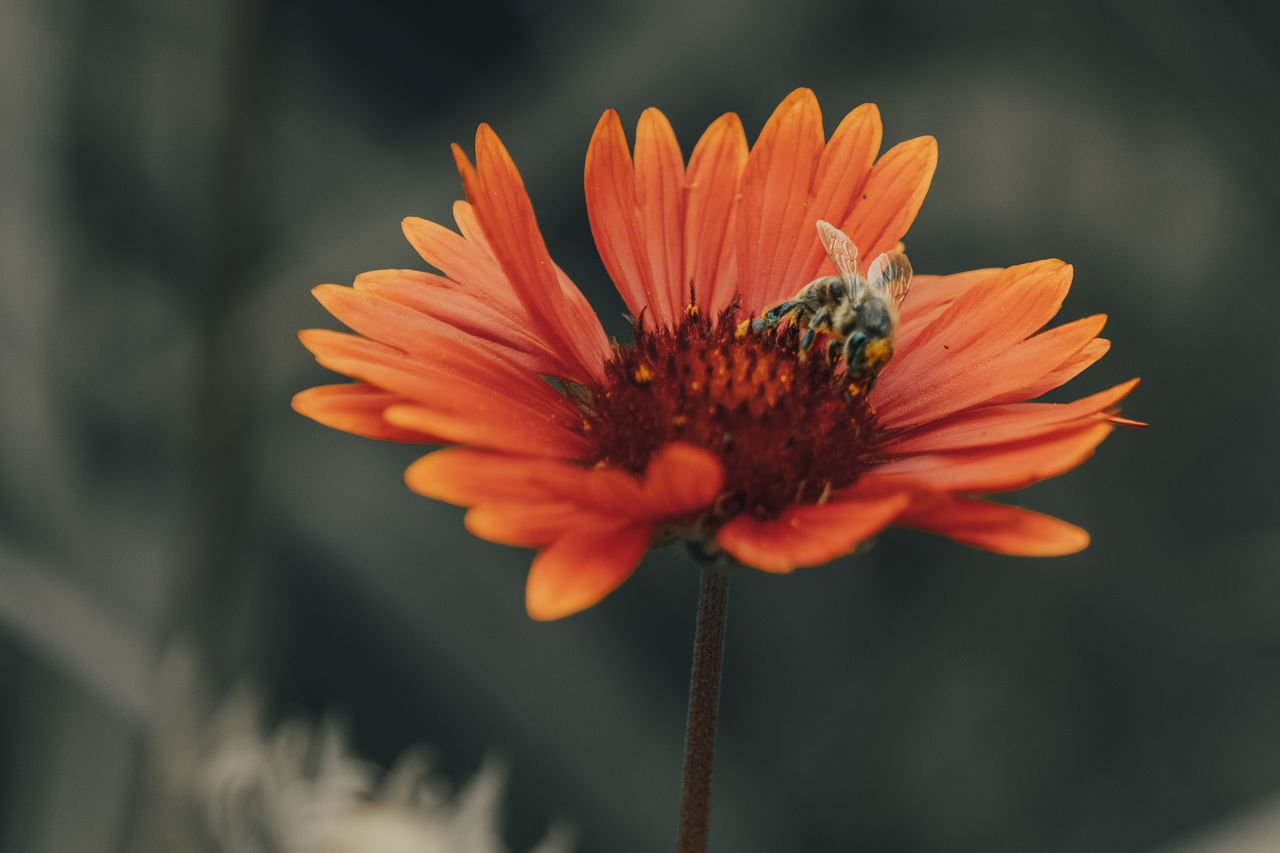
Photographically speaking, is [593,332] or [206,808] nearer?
[593,332]

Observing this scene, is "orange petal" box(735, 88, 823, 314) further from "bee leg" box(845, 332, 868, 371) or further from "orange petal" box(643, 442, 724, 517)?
"orange petal" box(643, 442, 724, 517)

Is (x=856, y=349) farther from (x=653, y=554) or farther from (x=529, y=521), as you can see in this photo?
(x=653, y=554)

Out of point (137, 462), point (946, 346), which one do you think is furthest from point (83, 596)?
point (946, 346)

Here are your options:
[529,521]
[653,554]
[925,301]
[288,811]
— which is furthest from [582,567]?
[653,554]

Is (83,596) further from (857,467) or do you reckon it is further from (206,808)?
(857,467)

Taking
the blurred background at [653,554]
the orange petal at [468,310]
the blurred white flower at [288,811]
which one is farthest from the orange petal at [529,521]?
the blurred background at [653,554]

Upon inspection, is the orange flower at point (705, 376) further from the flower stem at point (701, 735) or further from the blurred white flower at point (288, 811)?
the blurred white flower at point (288, 811)
